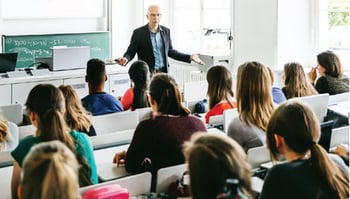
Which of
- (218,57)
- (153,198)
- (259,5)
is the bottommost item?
(153,198)

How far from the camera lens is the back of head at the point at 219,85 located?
12.6 ft

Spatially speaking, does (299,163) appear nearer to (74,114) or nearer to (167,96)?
(167,96)

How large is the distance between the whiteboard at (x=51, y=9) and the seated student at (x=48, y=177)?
579cm

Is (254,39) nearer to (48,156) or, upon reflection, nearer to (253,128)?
(253,128)

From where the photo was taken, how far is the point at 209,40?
7719 millimetres

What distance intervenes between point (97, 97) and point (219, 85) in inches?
38.1

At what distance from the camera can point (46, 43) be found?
24.0ft

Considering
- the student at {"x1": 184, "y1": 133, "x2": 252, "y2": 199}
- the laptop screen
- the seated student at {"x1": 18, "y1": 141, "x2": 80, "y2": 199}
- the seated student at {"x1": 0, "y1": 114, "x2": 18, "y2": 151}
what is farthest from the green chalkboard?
the student at {"x1": 184, "y1": 133, "x2": 252, "y2": 199}

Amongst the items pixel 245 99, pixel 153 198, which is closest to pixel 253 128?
pixel 245 99

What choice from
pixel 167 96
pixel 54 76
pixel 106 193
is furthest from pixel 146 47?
pixel 106 193

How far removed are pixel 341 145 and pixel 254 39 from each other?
3622 millimetres

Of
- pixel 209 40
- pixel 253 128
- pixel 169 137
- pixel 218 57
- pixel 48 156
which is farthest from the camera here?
pixel 209 40

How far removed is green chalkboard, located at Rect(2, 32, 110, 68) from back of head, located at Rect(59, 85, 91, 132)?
161 inches

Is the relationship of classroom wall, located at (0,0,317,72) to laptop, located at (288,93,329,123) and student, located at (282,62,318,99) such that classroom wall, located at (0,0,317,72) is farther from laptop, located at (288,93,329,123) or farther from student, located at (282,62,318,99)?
laptop, located at (288,93,329,123)
